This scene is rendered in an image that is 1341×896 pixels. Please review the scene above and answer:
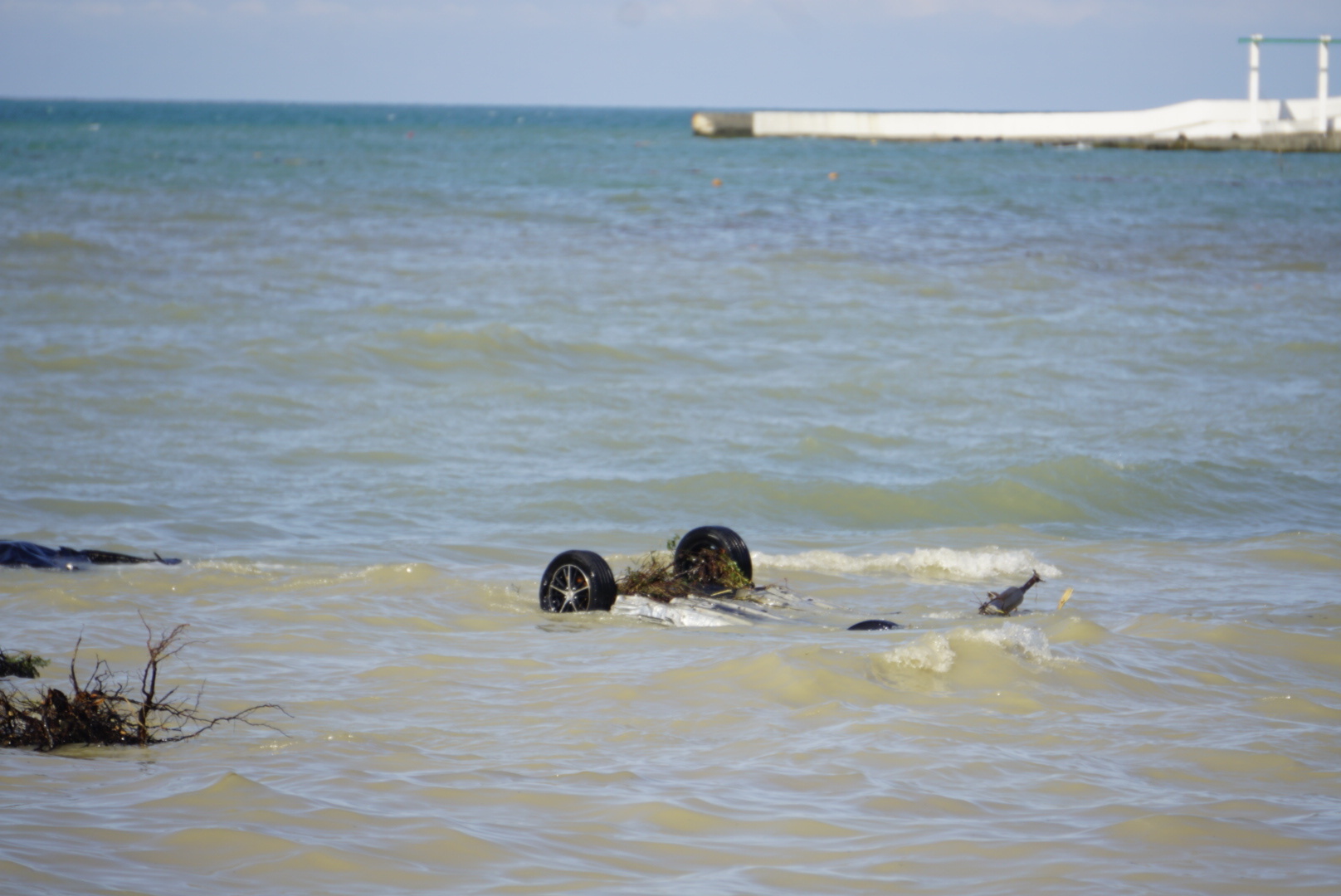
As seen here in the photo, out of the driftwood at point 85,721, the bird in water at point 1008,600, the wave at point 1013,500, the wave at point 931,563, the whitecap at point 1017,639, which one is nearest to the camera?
the driftwood at point 85,721

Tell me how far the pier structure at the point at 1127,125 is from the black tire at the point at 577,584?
231 feet

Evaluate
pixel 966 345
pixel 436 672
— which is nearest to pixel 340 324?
pixel 966 345

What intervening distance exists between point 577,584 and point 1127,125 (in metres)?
79.0

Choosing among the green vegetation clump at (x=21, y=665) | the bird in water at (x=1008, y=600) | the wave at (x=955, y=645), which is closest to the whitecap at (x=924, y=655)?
the wave at (x=955, y=645)

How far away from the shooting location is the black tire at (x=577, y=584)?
8039 millimetres

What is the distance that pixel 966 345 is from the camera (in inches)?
770

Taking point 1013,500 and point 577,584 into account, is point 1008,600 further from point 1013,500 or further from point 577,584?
point 1013,500

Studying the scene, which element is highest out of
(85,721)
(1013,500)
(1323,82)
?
(1323,82)

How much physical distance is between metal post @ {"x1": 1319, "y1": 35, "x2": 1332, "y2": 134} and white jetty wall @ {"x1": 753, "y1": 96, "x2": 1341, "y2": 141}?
0.17m

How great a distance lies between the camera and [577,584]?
8.14 meters

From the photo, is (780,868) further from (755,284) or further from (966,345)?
(755,284)

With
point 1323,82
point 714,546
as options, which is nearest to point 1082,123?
point 1323,82

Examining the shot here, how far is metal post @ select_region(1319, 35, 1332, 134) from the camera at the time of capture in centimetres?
6656

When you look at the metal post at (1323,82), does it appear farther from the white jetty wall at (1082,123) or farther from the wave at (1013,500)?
the wave at (1013,500)
